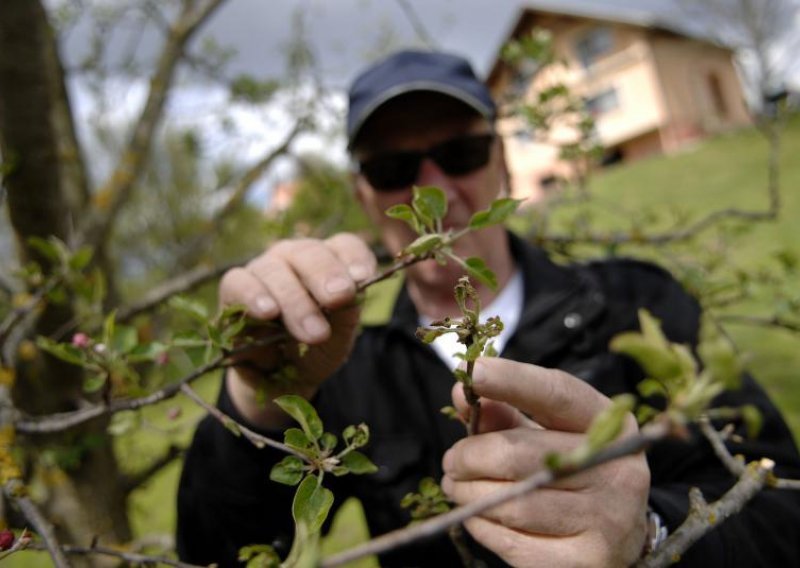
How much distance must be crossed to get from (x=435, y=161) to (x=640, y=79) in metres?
24.3

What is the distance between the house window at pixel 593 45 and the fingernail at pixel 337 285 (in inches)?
1031

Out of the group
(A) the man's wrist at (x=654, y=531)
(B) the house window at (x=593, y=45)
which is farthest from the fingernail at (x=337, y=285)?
(B) the house window at (x=593, y=45)

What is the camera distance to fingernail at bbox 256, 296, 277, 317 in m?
1.09

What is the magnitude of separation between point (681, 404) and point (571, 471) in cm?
11

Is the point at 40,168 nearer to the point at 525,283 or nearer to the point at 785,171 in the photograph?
the point at 525,283

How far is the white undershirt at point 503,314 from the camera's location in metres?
2.06

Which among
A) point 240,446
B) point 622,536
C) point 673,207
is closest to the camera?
point 622,536

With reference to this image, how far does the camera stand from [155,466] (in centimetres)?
233

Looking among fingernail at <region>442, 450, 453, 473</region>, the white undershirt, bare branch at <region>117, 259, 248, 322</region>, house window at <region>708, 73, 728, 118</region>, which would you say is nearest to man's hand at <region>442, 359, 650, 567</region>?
fingernail at <region>442, 450, 453, 473</region>

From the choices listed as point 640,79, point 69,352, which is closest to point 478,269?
point 69,352

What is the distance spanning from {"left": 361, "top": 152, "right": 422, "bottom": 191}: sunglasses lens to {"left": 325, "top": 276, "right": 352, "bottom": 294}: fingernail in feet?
3.92

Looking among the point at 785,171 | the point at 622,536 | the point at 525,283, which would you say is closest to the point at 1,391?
the point at 622,536

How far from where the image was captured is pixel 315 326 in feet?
3.41

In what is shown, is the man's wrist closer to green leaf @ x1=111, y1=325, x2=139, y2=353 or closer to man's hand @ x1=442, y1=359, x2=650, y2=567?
man's hand @ x1=442, y1=359, x2=650, y2=567
